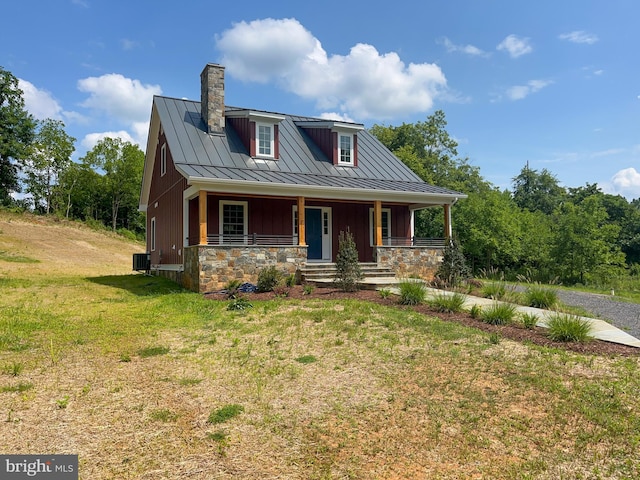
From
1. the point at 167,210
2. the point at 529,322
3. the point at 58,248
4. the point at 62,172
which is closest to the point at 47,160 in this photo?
the point at 62,172

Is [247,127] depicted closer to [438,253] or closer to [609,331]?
[438,253]

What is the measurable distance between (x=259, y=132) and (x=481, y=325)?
10705mm

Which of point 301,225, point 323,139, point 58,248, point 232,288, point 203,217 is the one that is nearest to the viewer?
point 232,288

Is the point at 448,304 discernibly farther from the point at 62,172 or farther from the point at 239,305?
the point at 62,172

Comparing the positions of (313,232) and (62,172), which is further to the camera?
(62,172)

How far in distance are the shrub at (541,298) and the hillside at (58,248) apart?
17042mm

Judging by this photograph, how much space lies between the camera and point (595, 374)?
5156 mm

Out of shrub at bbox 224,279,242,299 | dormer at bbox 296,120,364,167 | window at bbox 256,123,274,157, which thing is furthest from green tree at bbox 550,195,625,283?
shrub at bbox 224,279,242,299

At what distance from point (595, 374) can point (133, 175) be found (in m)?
46.9

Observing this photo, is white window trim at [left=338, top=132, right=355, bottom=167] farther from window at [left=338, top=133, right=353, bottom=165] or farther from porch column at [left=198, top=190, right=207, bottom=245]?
porch column at [left=198, top=190, right=207, bottom=245]

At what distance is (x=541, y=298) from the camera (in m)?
9.72

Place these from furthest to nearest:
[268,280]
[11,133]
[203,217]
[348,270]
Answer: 1. [11,133]
2. [203,217]
3. [268,280]
4. [348,270]

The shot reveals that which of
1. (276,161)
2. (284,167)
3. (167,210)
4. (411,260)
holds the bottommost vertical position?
(411,260)

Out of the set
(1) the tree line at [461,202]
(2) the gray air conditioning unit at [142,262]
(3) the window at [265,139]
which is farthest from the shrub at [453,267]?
(2) the gray air conditioning unit at [142,262]
